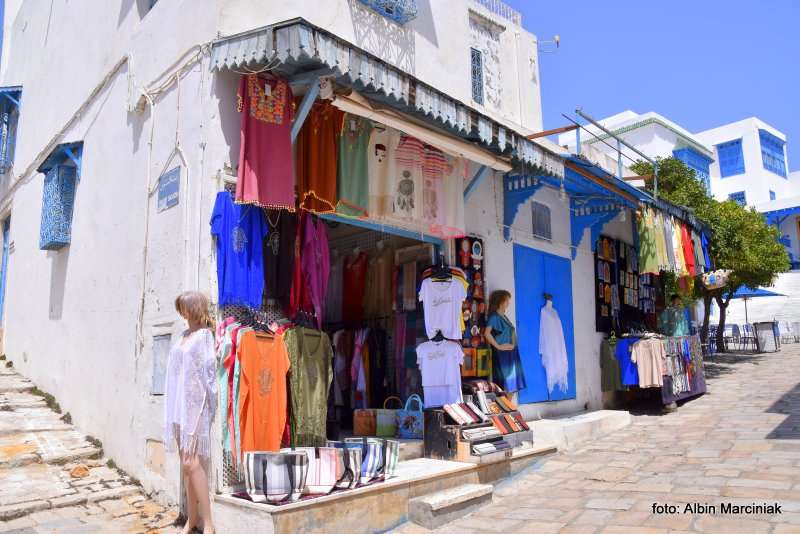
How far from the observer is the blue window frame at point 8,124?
12766mm

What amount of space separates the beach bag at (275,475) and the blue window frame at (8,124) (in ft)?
37.1

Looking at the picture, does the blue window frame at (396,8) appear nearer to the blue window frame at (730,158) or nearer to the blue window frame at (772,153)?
the blue window frame at (730,158)

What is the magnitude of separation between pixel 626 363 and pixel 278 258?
6957mm

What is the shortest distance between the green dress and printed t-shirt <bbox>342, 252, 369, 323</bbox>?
100 inches

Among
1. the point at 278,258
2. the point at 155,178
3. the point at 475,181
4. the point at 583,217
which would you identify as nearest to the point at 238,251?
the point at 278,258

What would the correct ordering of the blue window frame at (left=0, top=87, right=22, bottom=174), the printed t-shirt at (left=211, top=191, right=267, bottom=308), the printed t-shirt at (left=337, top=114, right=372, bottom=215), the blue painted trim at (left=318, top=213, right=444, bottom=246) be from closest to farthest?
the printed t-shirt at (left=211, top=191, right=267, bottom=308)
the printed t-shirt at (left=337, top=114, right=372, bottom=215)
the blue painted trim at (left=318, top=213, right=444, bottom=246)
the blue window frame at (left=0, top=87, right=22, bottom=174)

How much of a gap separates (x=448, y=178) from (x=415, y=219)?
0.86m

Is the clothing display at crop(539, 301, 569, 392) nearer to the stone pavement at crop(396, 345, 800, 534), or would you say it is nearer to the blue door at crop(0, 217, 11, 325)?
the stone pavement at crop(396, 345, 800, 534)

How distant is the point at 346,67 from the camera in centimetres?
514

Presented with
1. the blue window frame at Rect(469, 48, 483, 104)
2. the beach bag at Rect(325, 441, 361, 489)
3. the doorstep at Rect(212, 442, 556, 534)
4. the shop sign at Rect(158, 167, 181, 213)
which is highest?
the blue window frame at Rect(469, 48, 483, 104)

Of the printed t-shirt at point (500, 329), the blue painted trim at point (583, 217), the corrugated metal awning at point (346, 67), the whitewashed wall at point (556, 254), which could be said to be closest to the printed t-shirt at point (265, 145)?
the corrugated metal awning at point (346, 67)

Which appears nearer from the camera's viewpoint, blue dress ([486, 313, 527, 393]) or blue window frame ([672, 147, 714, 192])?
blue dress ([486, 313, 527, 393])

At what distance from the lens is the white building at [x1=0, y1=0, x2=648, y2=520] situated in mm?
5527

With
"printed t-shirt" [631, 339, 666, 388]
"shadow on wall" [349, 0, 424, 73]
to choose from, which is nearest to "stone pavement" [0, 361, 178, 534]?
"shadow on wall" [349, 0, 424, 73]
